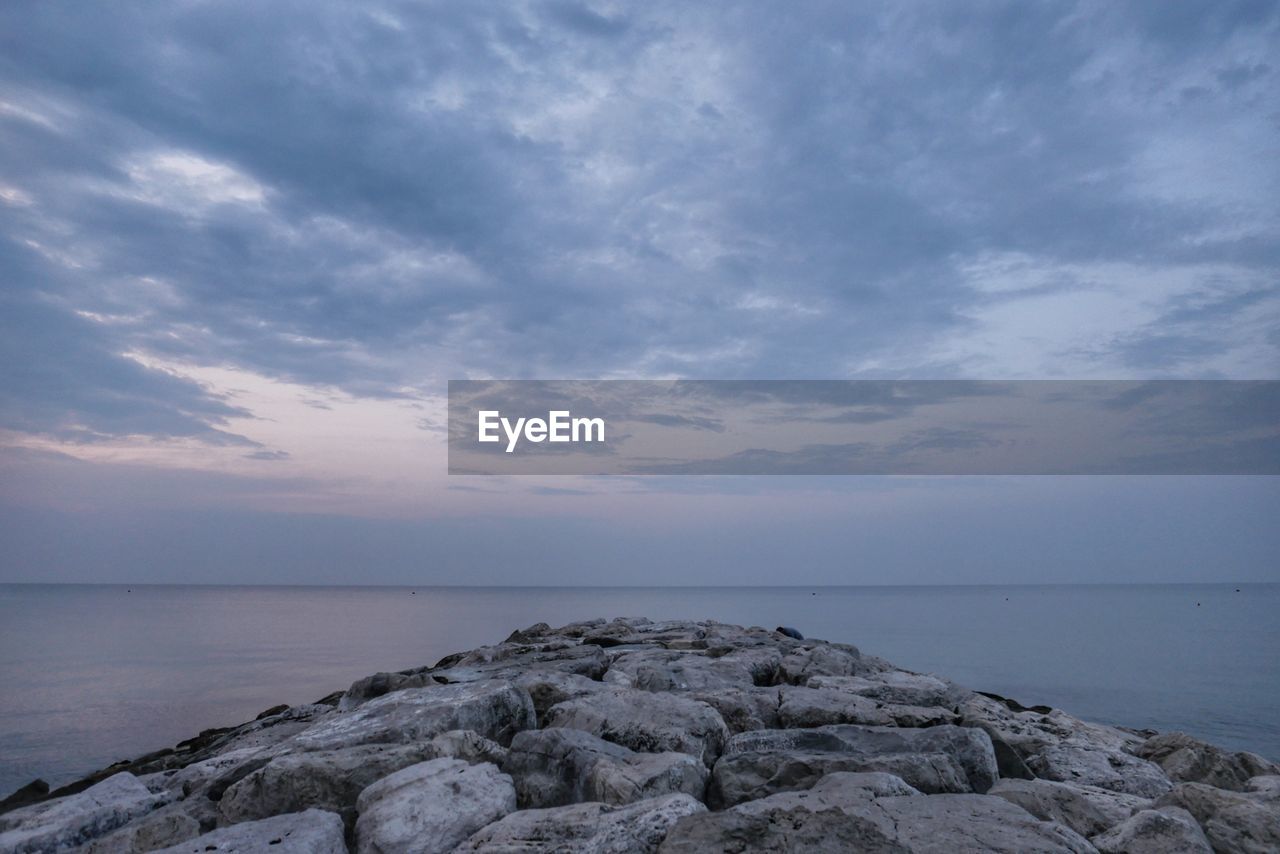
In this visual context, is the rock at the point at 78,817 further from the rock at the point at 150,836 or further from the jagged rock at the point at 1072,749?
the jagged rock at the point at 1072,749

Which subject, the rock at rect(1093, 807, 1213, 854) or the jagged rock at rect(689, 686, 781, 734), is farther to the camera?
the jagged rock at rect(689, 686, 781, 734)

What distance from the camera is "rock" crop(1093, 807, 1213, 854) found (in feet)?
13.0

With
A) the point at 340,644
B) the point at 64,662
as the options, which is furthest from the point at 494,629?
the point at 64,662

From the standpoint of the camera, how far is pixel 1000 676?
76.0 ft

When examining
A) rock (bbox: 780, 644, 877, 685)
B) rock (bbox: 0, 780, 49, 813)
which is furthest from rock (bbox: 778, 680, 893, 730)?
rock (bbox: 0, 780, 49, 813)

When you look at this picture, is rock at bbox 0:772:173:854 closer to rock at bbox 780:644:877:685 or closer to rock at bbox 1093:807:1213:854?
rock at bbox 780:644:877:685

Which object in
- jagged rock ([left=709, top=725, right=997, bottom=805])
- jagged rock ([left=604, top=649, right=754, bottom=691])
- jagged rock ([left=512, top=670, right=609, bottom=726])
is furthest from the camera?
jagged rock ([left=604, top=649, right=754, bottom=691])

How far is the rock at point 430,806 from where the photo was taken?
4164 millimetres

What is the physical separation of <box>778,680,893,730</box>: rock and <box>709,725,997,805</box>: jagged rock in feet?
1.47

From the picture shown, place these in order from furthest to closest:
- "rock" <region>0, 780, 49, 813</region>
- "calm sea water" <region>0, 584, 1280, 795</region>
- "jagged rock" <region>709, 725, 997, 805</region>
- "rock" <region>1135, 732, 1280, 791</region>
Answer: "calm sea water" <region>0, 584, 1280, 795</region>
"rock" <region>0, 780, 49, 813</region>
"rock" <region>1135, 732, 1280, 791</region>
"jagged rock" <region>709, 725, 997, 805</region>

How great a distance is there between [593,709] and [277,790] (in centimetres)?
206

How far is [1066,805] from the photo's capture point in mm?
4609

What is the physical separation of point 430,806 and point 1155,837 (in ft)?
12.0

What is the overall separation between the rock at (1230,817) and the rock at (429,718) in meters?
4.19
